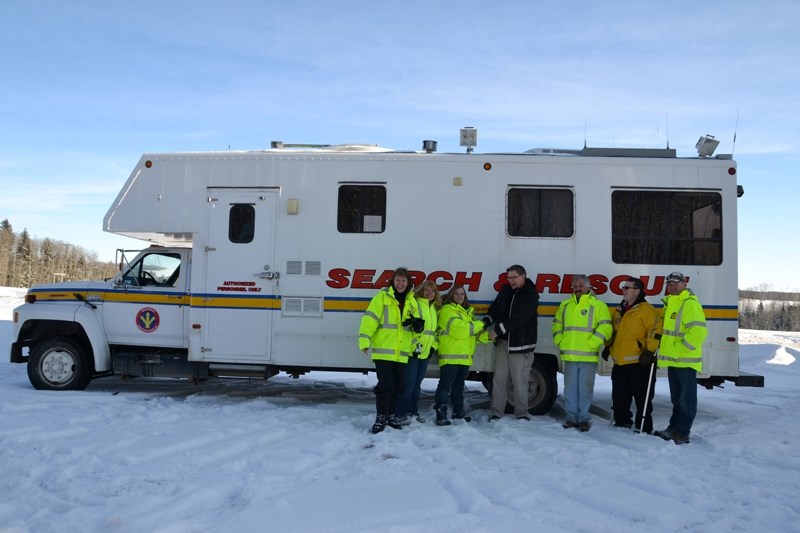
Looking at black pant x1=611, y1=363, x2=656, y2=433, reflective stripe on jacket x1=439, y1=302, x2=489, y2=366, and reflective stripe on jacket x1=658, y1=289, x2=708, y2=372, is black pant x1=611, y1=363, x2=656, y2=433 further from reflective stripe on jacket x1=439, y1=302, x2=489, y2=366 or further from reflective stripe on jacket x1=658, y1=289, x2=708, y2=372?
reflective stripe on jacket x1=439, y1=302, x2=489, y2=366

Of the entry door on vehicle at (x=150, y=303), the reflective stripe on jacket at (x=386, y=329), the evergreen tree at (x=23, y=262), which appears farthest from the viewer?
the evergreen tree at (x=23, y=262)

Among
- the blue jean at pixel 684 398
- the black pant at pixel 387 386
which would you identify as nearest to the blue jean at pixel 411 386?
the black pant at pixel 387 386

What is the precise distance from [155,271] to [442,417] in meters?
4.46

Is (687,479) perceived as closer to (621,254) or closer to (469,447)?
(469,447)

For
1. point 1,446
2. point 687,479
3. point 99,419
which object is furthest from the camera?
point 99,419

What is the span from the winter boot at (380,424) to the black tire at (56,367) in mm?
4474

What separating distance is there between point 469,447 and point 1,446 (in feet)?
14.1

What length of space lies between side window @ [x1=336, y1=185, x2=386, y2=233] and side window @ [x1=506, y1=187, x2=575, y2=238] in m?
1.62

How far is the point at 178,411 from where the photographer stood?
7383 mm

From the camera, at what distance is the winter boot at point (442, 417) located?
7.09 meters

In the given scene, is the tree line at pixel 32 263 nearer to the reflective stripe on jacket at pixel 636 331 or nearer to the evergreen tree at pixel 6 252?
the evergreen tree at pixel 6 252

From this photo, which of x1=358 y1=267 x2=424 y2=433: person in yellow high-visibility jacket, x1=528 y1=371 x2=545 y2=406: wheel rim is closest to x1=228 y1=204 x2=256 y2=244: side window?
x1=358 y1=267 x2=424 y2=433: person in yellow high-visibility jacket

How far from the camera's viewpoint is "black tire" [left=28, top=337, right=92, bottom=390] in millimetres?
8500

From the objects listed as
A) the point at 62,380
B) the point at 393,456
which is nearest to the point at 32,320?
the point at 62,380
